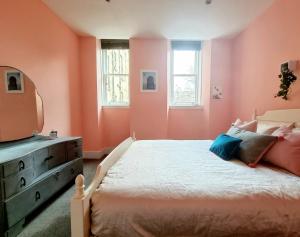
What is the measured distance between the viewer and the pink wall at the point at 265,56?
223 cm

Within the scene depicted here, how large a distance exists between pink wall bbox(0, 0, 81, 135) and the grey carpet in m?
1.09

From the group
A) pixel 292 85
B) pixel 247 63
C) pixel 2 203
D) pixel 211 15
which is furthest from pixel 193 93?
pixel 2 203

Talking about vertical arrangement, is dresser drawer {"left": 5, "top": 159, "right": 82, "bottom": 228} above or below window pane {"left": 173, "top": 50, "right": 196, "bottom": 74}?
below

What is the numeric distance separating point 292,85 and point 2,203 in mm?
3085

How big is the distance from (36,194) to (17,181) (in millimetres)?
314

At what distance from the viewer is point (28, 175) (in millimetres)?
1786

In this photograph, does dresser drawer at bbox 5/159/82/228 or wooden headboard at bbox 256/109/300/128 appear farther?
wooden headboard at bbox 256/109/300/128

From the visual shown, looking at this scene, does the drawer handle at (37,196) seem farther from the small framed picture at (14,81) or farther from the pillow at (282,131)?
the pillow at (282,131)

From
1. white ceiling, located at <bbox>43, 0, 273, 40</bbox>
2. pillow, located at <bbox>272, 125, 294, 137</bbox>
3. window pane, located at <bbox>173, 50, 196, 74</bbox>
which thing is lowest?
pillow, located at <bbox>272, 125, 294, 137</bbox>

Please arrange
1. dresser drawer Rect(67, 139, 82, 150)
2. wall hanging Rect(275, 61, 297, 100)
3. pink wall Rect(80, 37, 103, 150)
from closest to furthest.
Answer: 1. wall hanging Rect(275, 61, 297, 100)
2. dresser drawer Rect(67, 139, 82, 150)
3. pink wall Rect(80, 37, 103, 150)

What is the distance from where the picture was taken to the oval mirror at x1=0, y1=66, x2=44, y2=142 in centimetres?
205

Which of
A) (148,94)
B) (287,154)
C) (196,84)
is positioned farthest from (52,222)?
(196,84)

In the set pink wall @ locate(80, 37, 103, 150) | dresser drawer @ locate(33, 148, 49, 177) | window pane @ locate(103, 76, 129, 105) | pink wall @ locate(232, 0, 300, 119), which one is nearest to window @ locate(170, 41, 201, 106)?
pink wall @ locate(232, 0, 300, 119)

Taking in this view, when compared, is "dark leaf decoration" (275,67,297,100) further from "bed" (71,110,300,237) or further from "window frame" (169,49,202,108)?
"window frame" (169,49,202,108)
